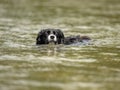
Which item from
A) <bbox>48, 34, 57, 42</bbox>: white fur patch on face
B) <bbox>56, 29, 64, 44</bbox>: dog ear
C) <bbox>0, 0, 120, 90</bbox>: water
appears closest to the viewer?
<bbox>0, 0, 120, 90</bbox>: water

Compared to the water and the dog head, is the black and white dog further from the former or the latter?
the water

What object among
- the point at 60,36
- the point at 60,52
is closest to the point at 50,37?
the point at 60,36

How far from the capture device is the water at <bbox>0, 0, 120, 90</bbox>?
341 inches

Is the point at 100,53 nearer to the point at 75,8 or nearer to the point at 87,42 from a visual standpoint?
the point at 87,42

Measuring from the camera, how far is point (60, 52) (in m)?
12.7

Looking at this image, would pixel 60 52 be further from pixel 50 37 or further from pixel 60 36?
pixel 60 36

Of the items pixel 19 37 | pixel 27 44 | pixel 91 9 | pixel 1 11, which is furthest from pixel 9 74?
pixel 91 9

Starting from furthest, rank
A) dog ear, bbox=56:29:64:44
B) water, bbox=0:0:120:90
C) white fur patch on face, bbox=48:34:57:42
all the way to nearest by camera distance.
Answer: dog ear, bbox=56:29:64:44, white fur patch on face, bbox=48:34:57:42, water, bbox=0:0:120:90

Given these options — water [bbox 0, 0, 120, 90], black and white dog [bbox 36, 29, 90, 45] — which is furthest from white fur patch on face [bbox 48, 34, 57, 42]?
water [bbox 0, 0, 120, 90]

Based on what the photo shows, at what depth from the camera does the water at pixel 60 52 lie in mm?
8656

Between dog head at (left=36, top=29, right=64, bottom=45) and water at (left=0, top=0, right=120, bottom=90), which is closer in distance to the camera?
water at (left=0, top=0, right=120, bottom=90)

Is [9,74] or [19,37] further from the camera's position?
[19,37]

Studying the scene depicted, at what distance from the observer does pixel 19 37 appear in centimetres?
1546

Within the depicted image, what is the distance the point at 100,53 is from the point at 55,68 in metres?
2.74
